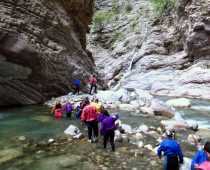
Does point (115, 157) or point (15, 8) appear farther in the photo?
point (15, 8)

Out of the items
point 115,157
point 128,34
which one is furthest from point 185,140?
point 128,34

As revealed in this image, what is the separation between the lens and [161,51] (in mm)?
43219

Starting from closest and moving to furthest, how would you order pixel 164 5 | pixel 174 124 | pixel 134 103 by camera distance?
pixel 174 124 → pixel 134 103 → pixel 164 5

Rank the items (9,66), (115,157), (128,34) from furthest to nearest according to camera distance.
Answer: (128,34) < (9,66) < (115,157)

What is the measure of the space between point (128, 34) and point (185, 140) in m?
42.3

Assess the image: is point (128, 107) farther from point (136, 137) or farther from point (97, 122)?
point (97, 122)

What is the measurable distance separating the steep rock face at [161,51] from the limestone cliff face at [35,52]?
1192cm

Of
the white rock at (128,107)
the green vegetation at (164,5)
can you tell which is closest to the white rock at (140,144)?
the white rock at (128,107)

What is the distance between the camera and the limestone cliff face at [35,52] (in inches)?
830

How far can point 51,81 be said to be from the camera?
24.0 metres

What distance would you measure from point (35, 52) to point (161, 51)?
25003 millimetres

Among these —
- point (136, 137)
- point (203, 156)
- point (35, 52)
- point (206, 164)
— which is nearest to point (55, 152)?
point (136, 137)

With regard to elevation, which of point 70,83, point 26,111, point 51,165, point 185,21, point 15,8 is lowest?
point 51,165

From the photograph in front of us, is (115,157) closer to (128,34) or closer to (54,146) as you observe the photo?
(54,146)
